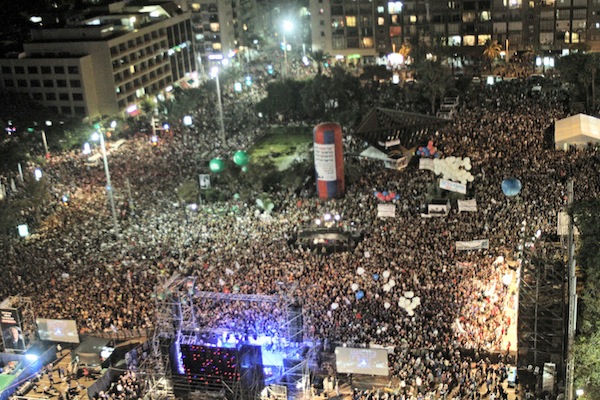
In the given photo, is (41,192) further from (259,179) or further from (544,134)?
(544,134)

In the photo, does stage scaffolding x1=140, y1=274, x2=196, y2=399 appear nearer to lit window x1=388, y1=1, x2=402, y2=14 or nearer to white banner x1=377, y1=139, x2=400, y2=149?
white banner x1=377, y1=139, x2=400, y2=149

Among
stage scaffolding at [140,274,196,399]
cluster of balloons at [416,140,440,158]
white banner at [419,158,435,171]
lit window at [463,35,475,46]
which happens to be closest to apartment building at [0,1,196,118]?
lit window at [463,35,475,46]

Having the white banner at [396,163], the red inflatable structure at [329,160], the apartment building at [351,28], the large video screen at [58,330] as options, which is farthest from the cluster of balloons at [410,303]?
the apartment building at [351,28]

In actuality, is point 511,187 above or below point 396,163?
above

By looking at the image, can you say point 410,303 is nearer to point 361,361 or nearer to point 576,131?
point 361,361

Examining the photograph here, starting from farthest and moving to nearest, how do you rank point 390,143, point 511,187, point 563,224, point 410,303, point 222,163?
point 222,163
point 390,143
point 511,187
point 563,224
point 410,303

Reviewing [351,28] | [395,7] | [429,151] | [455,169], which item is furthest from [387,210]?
[351,28]

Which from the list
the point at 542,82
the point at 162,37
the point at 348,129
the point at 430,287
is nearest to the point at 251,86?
the point at 162,37
